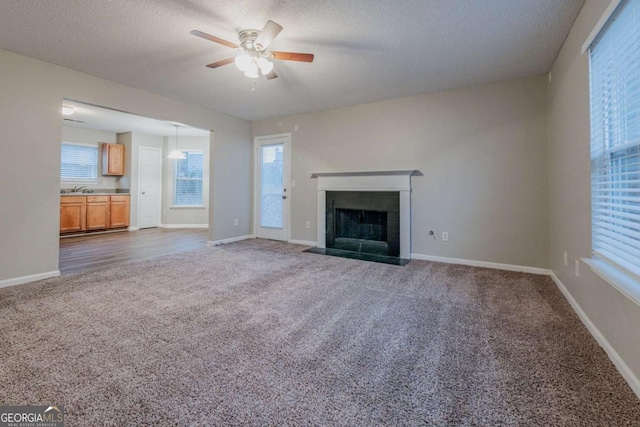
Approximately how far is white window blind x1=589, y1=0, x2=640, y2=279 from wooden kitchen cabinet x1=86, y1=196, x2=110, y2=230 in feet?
27.8

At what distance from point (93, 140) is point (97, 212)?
191 centimetres

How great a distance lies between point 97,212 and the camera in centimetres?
657

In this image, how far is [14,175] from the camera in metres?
3.02

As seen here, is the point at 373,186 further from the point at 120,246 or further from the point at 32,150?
the point at 120,246

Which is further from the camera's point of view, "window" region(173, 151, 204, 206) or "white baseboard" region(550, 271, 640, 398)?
"window" region(173, 151, 204, 206)

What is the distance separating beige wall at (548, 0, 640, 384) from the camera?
1.60 metres

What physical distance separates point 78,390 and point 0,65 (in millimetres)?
3524

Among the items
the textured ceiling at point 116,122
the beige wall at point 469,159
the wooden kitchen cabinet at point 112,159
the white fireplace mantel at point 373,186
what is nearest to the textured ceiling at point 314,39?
the beige wall at point 469,159

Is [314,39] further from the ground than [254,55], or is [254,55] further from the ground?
[314,39]

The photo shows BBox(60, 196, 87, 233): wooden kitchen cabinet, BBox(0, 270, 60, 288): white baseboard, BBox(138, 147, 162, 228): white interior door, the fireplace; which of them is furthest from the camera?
BBox(138, 147, 162, 228): white interior door

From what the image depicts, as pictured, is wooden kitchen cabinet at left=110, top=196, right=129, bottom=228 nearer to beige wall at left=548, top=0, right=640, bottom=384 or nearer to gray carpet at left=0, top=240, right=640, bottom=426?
gray carpet at left=0, top=240, right=640, bottom=426

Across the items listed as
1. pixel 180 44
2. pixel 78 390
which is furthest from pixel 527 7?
pixel 78 390

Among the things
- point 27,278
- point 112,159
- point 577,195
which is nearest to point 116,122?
point 112,159

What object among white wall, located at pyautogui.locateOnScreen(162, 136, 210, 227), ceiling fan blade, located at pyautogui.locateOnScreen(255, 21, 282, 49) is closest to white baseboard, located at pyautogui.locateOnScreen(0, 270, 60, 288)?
ceiling fan blade, located at pyautogui.locateOnScreen(255, 21, 282, 49)
